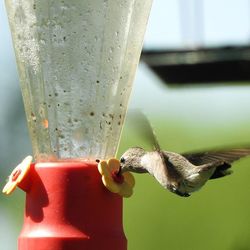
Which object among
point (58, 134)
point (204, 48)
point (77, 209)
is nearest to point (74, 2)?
point (58, 134)

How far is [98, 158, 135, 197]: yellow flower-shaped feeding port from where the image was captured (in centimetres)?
322

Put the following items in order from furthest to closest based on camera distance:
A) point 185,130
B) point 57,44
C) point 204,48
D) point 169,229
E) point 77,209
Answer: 1. point 185,130
2. point 169,229
3. point 204,48
4. point 57,44
5. point 77,209

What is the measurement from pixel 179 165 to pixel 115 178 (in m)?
0.26

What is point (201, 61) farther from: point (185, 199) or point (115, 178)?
point (185, 199)

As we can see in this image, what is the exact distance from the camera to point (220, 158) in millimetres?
3406

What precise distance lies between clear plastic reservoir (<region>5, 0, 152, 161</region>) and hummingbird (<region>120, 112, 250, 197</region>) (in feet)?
0.28

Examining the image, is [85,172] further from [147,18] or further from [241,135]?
[241,135]

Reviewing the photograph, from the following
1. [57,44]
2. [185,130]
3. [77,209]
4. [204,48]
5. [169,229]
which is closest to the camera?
[77,209]

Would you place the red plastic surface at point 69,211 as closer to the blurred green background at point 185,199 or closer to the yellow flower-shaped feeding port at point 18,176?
the yellow flower-shaped feeding port at point 18,176

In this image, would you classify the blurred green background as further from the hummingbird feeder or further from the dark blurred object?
the hummingbird feeder

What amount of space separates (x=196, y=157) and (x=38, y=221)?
592mm

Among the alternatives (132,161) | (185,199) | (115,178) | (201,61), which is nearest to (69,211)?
(115,178)

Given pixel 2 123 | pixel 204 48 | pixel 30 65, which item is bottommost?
pixel 2 123

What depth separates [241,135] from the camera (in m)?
9.32
